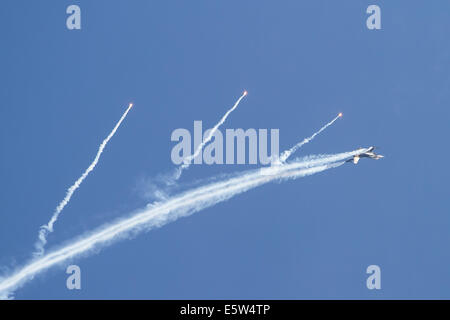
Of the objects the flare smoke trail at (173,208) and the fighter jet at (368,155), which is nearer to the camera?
the flare smoke trail at (173,208)

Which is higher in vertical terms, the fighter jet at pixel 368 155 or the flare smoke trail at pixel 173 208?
the fighter jet at pixel 368 155

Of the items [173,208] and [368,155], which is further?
[368,155]

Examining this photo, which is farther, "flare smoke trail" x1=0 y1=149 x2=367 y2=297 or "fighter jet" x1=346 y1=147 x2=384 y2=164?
"fighter jet" x1=346 y1=147 x2=384 y2=164

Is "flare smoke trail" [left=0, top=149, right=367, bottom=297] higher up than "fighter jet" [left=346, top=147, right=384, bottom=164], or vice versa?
"fighter jet" [left=346, top=147, right=384, bottom=164]

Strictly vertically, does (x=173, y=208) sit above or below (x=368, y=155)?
below
